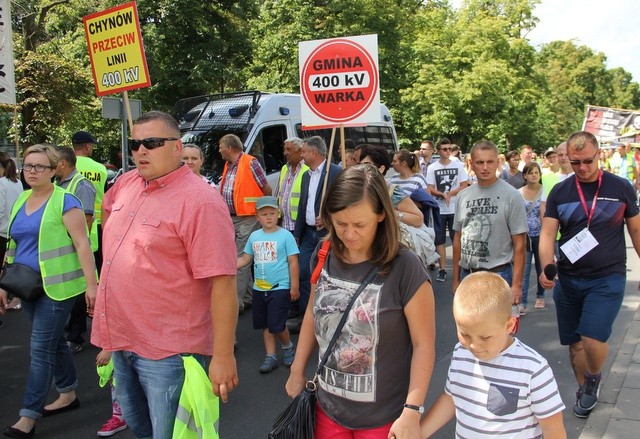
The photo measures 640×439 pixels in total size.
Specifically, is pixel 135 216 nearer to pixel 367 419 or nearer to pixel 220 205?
pixel 220 205

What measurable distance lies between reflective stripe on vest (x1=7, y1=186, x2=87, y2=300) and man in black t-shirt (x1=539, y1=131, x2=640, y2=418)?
132 inches

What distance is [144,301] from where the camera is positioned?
2.70m

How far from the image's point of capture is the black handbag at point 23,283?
4.07 metres

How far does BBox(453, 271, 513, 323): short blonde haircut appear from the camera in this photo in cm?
229

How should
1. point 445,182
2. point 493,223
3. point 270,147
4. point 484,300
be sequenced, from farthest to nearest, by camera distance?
point 445,182
point 270,147
point 493,223
point 484,300

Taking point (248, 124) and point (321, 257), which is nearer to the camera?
point (321, 257)

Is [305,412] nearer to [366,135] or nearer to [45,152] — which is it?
[45,152]

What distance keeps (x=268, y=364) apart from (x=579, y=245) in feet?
9.10

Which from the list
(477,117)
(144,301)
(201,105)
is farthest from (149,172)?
(477,117)

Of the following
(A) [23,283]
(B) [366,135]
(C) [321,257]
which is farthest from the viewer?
(B) [366,135]

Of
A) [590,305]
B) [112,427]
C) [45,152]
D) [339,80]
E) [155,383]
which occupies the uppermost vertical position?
[339,80]

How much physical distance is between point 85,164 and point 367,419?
5.55 m

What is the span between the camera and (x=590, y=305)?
4285mm

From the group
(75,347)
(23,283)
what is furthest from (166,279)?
(75,347)
